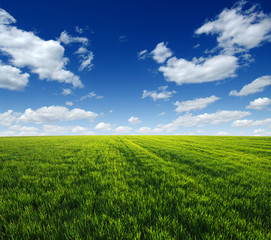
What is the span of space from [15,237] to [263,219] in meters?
5.39

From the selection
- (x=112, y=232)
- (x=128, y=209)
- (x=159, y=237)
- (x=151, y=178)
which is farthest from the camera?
(x=151, y=178)

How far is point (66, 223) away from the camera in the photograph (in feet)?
8.88

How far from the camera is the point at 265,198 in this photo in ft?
13.3

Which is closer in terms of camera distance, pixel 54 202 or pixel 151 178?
pixel 54 202

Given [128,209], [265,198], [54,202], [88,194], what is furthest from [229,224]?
[54,202]

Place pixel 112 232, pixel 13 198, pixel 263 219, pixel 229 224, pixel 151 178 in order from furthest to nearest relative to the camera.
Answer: pixel 151 178, pixel 13 198, pixel 263 219, pixel 229 224, pixel 112 232

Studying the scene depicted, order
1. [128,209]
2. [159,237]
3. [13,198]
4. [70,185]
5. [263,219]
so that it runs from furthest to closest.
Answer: [70,185] → [13,198] → [128,209] → [263,219] → [159,237]

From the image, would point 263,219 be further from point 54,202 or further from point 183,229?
point 54,202

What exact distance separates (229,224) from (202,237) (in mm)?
770

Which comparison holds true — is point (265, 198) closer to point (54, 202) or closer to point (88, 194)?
point (88, 194)

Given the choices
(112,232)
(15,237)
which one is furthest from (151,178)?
(15,237)

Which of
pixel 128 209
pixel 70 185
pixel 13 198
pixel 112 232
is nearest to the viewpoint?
pixel 112 232

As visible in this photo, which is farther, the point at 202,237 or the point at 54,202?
the point at 54,202

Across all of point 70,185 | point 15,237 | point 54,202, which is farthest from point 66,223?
point 70,185
